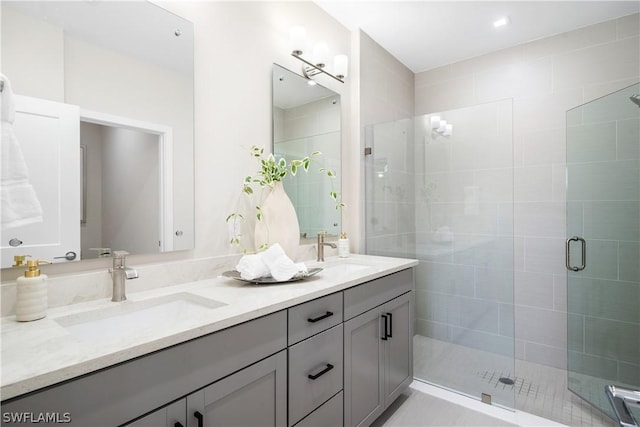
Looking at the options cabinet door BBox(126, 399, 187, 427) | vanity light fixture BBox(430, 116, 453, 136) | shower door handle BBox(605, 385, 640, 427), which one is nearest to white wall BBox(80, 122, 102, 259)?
cabinet door BBox(126, 399, 187, 427)

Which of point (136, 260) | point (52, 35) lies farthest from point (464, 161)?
point (52, 35)

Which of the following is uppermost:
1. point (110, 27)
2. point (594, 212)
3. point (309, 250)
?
point (110, 27)

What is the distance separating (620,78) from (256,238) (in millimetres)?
2721

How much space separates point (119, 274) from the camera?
3.78 feet

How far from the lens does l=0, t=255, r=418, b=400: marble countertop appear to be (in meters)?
0.64

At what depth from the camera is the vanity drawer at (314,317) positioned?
3.85 feet

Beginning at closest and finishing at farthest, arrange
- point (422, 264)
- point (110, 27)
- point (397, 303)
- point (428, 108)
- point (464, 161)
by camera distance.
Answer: point (110, 27) < point (397, 303) < point (464, 161) < point (422, 264) < point (428, 108)

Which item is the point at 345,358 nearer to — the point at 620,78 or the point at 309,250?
the point at 309,250

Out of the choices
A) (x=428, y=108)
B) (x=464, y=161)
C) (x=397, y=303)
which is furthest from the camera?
(x=428, y=108)

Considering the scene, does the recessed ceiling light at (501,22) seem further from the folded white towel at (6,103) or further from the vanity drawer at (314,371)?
the folded white towel at (6,103)

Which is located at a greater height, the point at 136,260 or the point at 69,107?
the point at 69,107

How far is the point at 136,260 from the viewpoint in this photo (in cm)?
129

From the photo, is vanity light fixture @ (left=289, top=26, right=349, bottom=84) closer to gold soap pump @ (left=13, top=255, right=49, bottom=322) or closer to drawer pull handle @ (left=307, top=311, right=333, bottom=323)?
drawer pull handle @ (left=307, top=311, right=333, bottom=323)

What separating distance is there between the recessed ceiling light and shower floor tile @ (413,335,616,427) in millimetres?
2316
